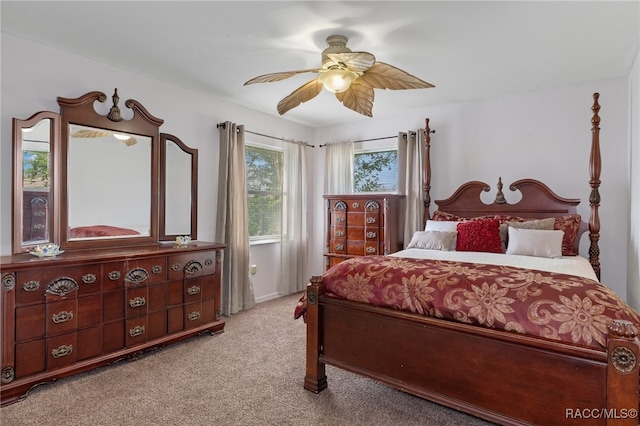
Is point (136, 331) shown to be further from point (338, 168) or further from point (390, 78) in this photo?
point (338, 168)

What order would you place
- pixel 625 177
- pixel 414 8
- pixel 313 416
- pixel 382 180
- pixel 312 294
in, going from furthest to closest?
1. pixel 382 180
2. pixel 625 177
3. pixel 312 294
4. pixel 414 8
5. pixel 313 416

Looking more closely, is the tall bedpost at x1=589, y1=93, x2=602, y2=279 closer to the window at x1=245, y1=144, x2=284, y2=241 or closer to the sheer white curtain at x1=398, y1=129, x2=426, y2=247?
the sheer white curtain at x1=398, y1=129, x2=426, y2=247

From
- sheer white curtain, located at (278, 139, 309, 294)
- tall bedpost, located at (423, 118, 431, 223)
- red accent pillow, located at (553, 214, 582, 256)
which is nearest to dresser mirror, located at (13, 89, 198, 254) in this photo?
sheer white curtain, located at (278, 139, 309, 294)

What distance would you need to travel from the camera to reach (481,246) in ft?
11.2

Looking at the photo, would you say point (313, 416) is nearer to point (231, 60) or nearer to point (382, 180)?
point (231, 60)

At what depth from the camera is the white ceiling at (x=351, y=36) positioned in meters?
2.26

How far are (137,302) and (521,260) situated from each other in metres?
3.14

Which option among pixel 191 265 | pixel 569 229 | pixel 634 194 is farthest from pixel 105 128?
pixel 634 194

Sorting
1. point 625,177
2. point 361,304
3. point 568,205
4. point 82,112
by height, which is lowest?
point 361,304

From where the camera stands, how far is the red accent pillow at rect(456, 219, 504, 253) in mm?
3396

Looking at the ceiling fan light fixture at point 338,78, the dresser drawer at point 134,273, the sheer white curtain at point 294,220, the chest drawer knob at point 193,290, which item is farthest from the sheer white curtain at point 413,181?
the dresser drawer at point 134,273

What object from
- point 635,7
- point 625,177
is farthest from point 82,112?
point 625,177

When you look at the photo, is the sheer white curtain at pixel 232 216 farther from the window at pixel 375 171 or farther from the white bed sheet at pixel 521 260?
the white bed sheet at pixel 521 260

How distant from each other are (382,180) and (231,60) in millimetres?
2658
